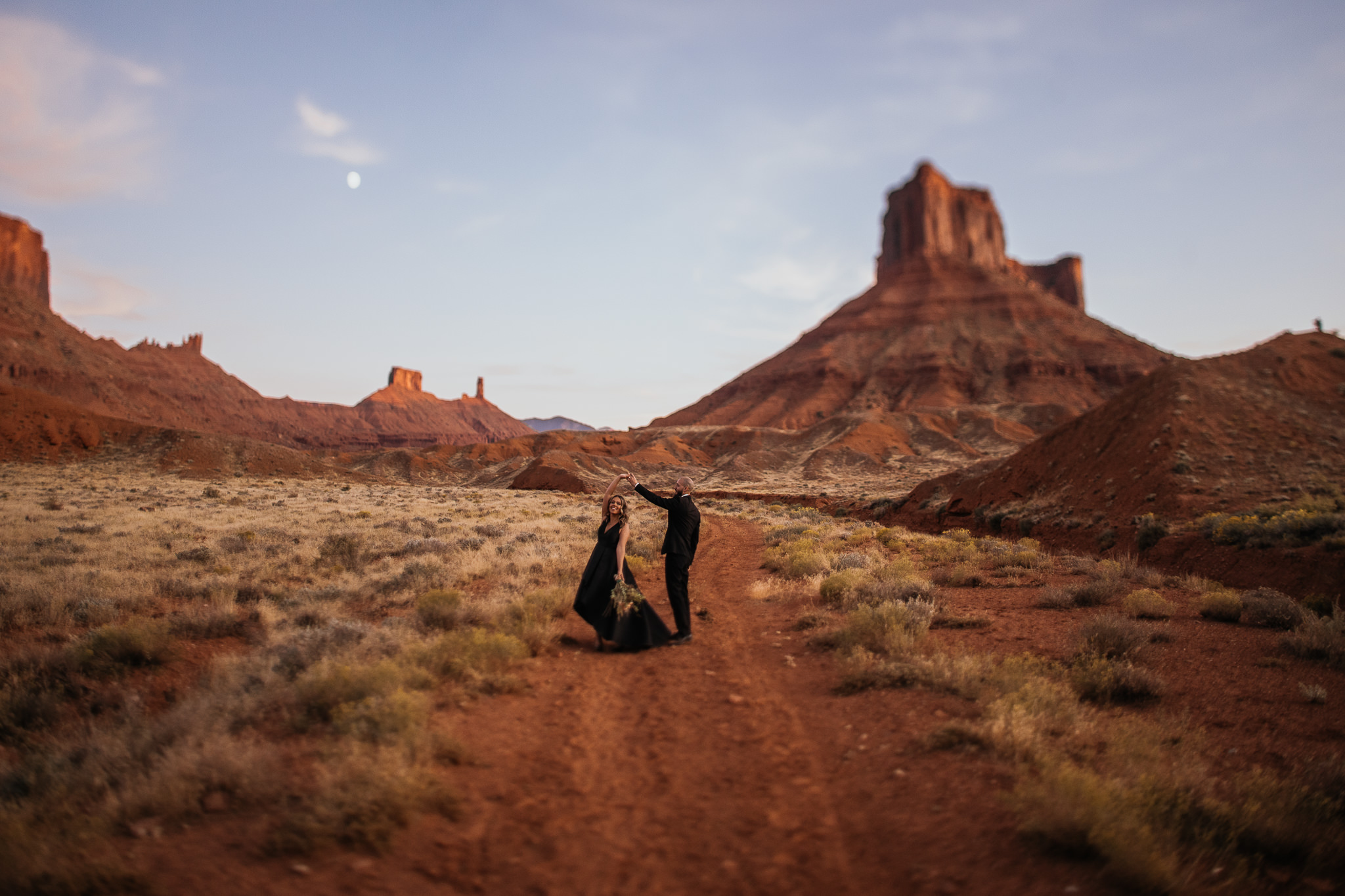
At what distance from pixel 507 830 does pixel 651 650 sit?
11.9ft

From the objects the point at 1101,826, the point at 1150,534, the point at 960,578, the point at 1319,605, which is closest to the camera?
the point at 1101,826

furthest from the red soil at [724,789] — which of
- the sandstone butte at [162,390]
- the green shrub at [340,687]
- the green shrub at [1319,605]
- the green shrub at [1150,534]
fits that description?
the sandstone butte at [162,390]

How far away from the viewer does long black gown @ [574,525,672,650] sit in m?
7.07

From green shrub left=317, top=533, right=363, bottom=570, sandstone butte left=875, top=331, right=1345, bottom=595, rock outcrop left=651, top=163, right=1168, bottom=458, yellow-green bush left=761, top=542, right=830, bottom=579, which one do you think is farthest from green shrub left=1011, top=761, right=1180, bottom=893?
rock outcrop left=651, top=163, right=1168, bottom=458

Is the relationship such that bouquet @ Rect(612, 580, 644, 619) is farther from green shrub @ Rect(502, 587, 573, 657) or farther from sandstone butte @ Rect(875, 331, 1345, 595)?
sandstone butte @ Rect(875, 331, 1345, 595)

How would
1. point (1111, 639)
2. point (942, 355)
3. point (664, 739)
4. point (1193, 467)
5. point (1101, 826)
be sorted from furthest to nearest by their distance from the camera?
1. point (942, 355)
2. point (1193, 467)
3. point (1111, 639)
4. point (664, 739)
5. point (1101, 826)

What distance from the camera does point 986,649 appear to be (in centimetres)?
709

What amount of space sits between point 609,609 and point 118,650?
495cm

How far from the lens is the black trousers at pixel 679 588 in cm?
752

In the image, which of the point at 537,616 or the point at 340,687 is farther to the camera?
the point at 537,616

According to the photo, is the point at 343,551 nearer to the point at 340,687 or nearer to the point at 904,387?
the point at 340,687

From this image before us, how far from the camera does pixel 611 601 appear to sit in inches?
282

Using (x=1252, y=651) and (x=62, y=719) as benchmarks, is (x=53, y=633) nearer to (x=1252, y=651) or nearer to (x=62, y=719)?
(x=62, y=719)

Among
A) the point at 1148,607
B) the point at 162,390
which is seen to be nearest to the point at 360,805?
the point at 1148,607
